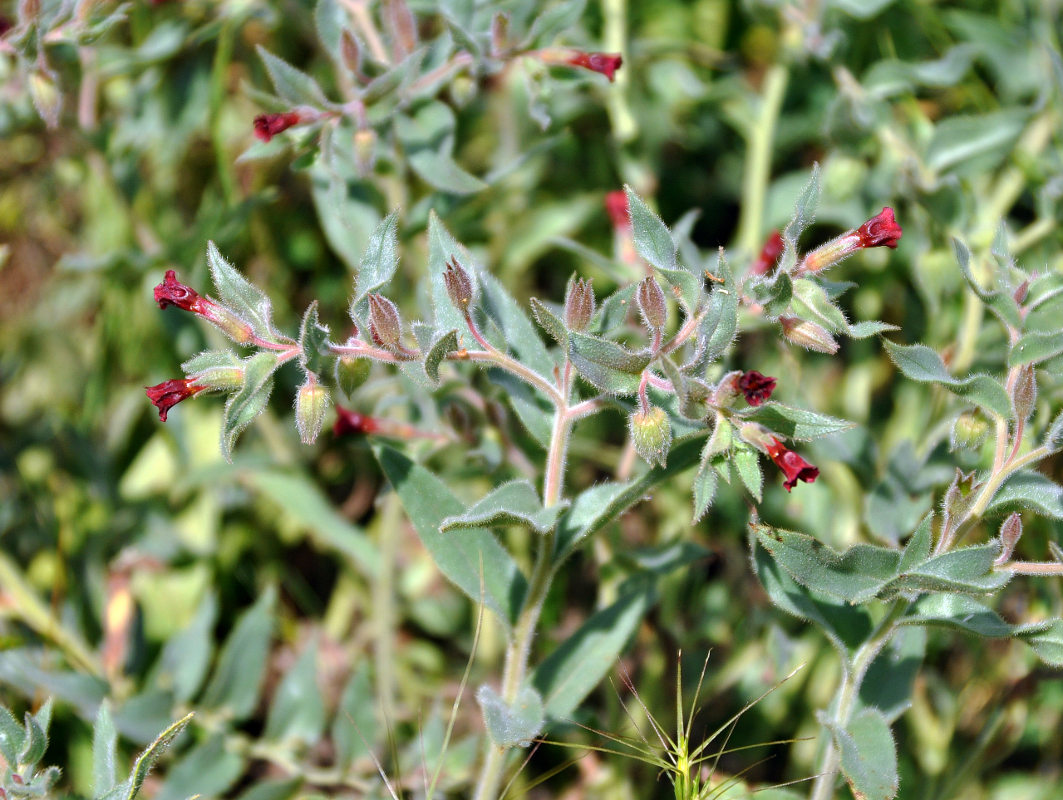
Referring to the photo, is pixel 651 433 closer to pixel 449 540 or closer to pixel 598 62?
pixel 449 540

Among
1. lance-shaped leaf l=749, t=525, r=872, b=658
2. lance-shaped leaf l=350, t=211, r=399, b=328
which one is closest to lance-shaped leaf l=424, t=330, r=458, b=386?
lance-shaped leaf l=350, t=211, r=399, b=328

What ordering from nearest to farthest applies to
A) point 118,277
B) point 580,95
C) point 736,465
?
point 736,465
point 118,277
point 580,95

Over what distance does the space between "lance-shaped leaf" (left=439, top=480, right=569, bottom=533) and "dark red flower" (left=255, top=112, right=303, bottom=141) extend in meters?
0.98

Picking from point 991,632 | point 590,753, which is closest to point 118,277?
point 590,753

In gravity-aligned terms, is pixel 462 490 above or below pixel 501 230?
below

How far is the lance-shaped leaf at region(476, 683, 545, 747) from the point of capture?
1.90m

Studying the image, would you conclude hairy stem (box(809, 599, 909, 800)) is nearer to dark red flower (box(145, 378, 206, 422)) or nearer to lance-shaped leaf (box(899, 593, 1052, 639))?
lance-shaped leaf (box(899, 593, 1052, 639))

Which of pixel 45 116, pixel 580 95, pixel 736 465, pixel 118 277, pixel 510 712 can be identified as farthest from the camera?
pixel 580 95

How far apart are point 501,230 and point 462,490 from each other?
3.29ft

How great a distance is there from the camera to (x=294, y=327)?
12.6 feet

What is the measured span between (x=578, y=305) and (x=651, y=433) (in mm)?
290

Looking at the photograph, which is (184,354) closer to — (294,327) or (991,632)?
(294,327)

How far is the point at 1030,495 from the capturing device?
1887 millimetres

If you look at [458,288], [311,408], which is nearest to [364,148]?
[458,288]
